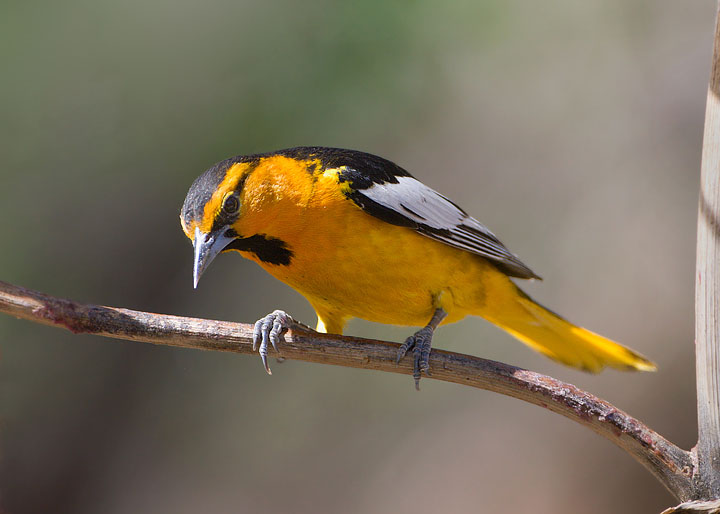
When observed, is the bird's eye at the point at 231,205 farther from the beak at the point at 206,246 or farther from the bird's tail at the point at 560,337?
the bird's tail at the point at 560,337

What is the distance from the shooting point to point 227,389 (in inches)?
238

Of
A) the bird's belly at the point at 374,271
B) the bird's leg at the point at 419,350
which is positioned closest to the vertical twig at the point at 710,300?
the bird's leg at the point at 419,350

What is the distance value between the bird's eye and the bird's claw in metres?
0.55

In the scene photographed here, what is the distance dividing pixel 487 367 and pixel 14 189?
15.2ft

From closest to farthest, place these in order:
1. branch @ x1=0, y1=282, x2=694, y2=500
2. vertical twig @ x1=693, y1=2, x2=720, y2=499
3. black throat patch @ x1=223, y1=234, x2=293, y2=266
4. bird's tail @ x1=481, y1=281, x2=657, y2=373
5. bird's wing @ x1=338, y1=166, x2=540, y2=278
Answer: vertical twig @ x1=693, y1=2, x2=720, y2=499 → branch @ x1=0, y1=282, x2=694, y2=500 → black throat patch @ x1=223, y1=234, x2=293, y2=266 → bird's wing @ x1=338, y1=166, x2=540, y2=278 → bird's tail @ x1=481, y1=281, x2=657, y2=373

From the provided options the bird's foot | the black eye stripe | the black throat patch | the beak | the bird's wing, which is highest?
the bird's wing

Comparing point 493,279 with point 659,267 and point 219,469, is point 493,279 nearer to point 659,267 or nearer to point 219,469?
point 659,267

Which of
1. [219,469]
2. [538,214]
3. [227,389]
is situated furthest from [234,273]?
[538,214]

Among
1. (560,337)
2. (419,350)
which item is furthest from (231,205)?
(560,337)

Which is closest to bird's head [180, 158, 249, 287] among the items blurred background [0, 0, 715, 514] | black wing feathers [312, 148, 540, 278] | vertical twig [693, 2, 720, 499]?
black wing feathers [312, 148, 540, 278]

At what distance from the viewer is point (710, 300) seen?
238 cm

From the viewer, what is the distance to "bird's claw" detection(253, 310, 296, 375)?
127 inches

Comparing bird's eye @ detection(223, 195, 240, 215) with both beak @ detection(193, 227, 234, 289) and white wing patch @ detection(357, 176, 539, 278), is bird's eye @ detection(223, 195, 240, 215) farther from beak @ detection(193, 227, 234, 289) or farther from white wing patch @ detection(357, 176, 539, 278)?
white wing patch @ detection(357, 176, 539, 278)

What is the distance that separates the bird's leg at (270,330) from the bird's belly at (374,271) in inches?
7.5
